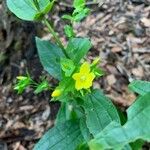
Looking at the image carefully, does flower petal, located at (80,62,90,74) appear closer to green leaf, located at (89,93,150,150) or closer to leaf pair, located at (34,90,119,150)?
leaf pair, located at (34,90,119,150)

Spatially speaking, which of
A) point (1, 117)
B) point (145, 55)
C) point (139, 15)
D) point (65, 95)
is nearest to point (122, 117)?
point (65, 95)

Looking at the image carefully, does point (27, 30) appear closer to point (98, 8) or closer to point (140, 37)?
point (98, 8)

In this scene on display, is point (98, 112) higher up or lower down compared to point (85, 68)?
lower down

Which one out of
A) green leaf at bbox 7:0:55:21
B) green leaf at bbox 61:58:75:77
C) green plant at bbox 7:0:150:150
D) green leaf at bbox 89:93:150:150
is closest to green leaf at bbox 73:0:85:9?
green plant at bbox 7:0:150:150

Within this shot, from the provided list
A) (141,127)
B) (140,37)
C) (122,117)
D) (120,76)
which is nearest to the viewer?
(141,127)

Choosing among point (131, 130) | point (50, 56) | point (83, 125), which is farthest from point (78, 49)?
point (131, 130)

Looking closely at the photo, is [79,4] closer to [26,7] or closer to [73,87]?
[26,7]

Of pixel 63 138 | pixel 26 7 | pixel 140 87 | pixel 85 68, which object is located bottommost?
pixel 63 138
